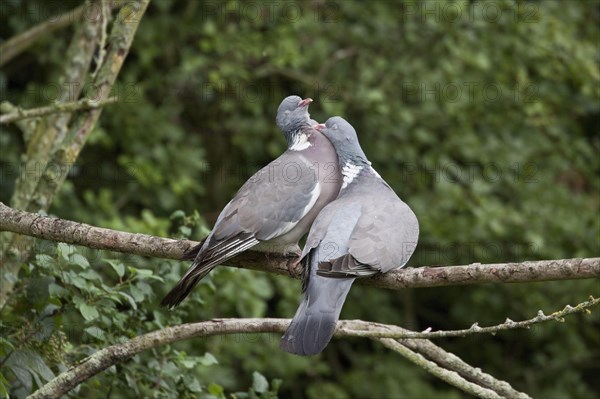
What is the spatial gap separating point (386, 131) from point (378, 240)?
3569mm

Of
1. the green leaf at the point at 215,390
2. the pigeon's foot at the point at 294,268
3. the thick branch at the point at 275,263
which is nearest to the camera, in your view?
the thick branch at the point at 275,263

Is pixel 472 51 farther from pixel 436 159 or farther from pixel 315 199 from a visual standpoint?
pixel 315 199

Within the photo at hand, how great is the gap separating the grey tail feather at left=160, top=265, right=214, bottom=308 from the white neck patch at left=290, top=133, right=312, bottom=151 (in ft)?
3.21

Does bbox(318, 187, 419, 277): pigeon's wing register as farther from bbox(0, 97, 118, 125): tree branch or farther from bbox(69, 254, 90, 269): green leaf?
bbox(0, 97, 118, 125): tree branch

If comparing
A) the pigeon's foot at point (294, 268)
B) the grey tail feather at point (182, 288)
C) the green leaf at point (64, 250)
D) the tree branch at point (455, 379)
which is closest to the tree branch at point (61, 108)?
the green leaf at point (64, 250)

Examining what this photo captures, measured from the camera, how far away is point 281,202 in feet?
13.6

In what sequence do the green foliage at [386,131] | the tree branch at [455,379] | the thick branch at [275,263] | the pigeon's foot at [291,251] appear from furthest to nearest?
1. the green foliage at [386,131]
2. the pigeon's foot at [291,251]
3. the tree branch at [455,379]
4. the thick branch at [275,263]

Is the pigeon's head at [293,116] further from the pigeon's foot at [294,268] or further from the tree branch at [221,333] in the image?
the tree branch at [221,333]

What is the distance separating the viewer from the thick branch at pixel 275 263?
2.92 m

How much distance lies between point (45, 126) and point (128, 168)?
2.14m

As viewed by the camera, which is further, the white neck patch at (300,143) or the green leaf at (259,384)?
the white neck patch at (300,143)

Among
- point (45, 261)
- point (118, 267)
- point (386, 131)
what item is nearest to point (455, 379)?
Answer: point (118, 267)

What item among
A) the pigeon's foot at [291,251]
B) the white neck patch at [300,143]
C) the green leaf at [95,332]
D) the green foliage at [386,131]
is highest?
the white neck patch at [300,143]

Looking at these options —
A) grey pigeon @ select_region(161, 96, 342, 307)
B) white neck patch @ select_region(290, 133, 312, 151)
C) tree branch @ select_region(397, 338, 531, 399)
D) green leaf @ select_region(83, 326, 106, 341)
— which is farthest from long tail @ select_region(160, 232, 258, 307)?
tree branch @ select_region(397, 338, 531, 399)
